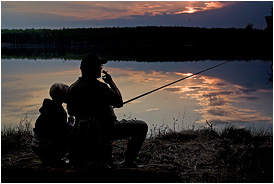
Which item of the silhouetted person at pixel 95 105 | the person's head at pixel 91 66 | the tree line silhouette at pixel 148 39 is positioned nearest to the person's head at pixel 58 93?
the silhouetted person at pixel 95 105

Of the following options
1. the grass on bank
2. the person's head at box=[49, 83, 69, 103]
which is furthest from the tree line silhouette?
the person's head at box=[49, 83, 69, 103]

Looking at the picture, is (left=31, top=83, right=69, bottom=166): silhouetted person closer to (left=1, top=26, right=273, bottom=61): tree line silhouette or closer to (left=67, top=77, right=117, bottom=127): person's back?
(left=67, top=77, right=117, bottom=127): person's back

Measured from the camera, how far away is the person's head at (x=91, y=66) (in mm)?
5539

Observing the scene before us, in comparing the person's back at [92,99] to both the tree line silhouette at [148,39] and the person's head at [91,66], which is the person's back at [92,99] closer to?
the person's head at [91,66]

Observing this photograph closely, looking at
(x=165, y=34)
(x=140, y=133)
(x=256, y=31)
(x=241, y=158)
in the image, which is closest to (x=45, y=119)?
(x=140, y=133)

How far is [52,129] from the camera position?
234 inches

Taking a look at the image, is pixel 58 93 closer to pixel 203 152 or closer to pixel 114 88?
pixel 114 88

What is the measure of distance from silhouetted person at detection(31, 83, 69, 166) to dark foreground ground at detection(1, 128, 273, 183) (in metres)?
0.45

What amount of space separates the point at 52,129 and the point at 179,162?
8.59 feet

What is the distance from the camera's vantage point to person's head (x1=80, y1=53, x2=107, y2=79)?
5.54 m

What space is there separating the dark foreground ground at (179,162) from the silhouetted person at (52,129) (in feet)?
1.49

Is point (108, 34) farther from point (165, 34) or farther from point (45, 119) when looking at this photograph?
point (45, 119)

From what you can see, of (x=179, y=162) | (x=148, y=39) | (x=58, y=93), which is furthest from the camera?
(x=148, y=39)

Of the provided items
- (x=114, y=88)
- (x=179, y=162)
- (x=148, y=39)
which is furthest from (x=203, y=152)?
(x=148, y=39)
